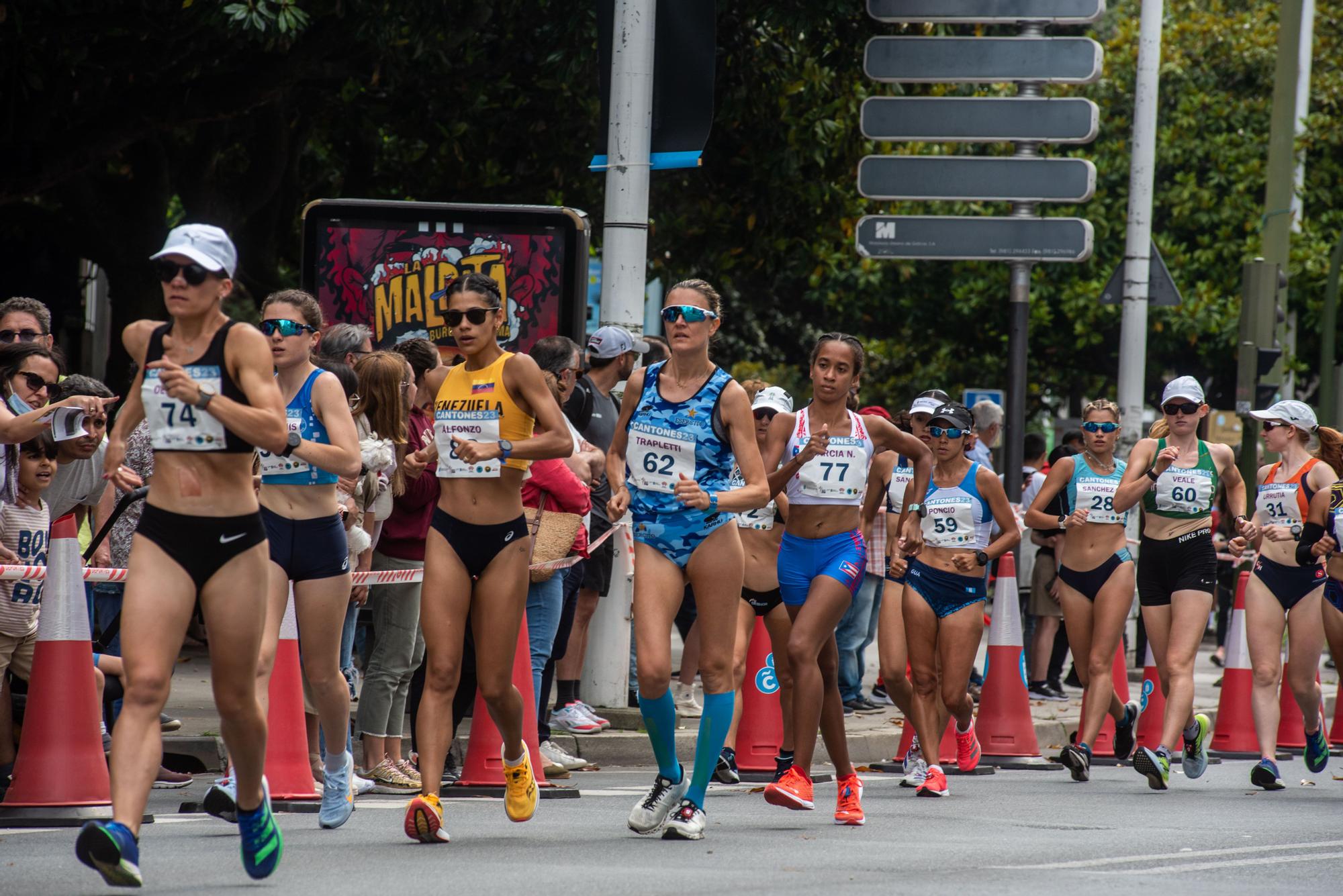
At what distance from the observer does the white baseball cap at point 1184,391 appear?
10617 mm

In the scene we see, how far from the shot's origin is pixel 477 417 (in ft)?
24.1

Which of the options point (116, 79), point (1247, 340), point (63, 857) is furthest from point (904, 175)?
point (63, 857)

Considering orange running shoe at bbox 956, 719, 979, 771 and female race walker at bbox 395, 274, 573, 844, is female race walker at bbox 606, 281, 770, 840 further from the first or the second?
orange running shoe at bbox 956, 719, 979, 771

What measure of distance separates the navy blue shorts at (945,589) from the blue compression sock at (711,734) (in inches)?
99.9

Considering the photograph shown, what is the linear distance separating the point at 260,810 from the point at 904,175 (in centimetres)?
1053

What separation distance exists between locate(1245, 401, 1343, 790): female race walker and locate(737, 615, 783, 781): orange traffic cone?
2773 mm

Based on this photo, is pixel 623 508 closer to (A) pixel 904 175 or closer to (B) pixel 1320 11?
(A) pixel 904 175

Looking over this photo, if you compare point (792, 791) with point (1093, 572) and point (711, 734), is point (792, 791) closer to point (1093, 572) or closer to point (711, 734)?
point (711, 734)

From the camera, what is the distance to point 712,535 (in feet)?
24.5

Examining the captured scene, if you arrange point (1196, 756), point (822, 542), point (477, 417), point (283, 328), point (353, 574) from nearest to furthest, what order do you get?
point (283, 328) → point (477, 417) → point (822, 542) → point (353, 574) → point (1196, 756)

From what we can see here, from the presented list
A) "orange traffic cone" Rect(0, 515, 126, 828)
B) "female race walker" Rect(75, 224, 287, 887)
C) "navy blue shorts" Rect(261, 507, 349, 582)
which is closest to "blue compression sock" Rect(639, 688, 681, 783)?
"navy blue shorts" Rect(261, 507, 349, 582)

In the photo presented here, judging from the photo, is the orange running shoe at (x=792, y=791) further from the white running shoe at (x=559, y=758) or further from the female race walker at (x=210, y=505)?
the female race walker at (x=210, y=505)

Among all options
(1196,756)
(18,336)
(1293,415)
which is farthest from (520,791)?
(1293,415)

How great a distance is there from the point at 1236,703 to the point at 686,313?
663cm
